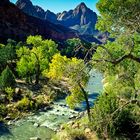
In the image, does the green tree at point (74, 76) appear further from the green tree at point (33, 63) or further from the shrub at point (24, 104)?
the shrub at point (24, 104)

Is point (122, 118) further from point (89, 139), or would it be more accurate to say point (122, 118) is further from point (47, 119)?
point (47, 119)

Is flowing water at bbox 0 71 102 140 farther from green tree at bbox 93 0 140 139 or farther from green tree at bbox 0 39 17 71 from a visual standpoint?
green tree at bbox 0 39 17 71

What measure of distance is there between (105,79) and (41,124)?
488 inches

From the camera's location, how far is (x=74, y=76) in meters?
16.3

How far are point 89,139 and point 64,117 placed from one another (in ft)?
47.6

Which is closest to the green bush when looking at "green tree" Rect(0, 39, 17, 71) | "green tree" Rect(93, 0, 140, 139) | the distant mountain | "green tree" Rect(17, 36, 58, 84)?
"green tree" Rect(17, 36, 58, 84)

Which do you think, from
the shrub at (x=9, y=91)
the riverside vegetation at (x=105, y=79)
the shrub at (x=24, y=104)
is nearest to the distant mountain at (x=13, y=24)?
the riverside vegetation at (x=105, y=79)

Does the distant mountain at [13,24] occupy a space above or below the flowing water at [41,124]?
above

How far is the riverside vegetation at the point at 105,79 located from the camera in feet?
54.9

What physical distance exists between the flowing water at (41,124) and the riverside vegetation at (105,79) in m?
1.80

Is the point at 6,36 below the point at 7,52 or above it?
above

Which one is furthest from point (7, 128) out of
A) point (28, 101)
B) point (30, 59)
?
point (30, 59)

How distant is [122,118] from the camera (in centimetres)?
2878

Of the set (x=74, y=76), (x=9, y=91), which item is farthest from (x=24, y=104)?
(x=74, y=76)
